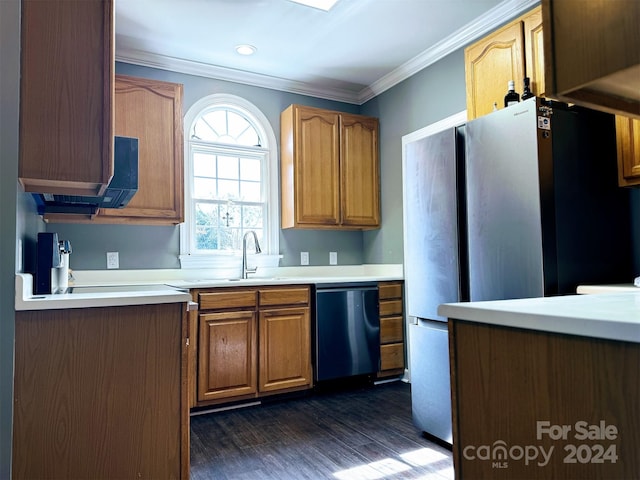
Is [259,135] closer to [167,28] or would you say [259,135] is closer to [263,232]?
[263,232]

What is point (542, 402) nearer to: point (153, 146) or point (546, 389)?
point (546, 389)

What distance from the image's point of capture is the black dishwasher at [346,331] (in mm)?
3500

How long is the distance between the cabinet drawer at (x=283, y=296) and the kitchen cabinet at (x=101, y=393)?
1.48 metres

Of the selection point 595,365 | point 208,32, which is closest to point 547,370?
point 595,365

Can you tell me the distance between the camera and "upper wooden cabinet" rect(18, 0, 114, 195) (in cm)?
168

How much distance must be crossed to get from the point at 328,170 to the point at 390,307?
4.27 ft

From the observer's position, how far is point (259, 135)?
4145mm

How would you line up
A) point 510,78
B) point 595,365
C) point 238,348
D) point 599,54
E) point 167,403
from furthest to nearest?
point 238,348 → point 510,78 → point 167,403 → point 599,54 → point 595,365

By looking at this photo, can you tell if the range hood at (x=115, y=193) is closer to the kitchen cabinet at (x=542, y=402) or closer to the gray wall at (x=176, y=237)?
the gray wall at (x=176, y=237)

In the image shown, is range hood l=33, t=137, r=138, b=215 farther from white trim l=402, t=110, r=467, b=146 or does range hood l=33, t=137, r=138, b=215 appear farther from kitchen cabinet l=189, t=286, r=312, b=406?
white trim l=402, t=110, r=467, b=146

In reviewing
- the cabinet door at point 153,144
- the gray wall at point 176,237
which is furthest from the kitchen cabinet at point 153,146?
the gray wall at point 176,237

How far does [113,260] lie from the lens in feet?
11.3

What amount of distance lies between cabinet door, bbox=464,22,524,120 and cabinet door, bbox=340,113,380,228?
1453 mm

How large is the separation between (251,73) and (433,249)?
7.80 feet
